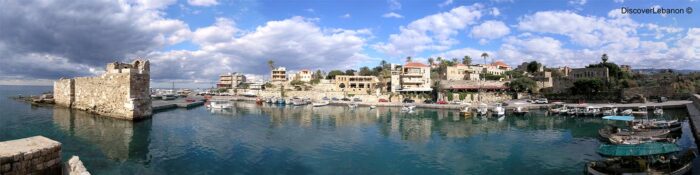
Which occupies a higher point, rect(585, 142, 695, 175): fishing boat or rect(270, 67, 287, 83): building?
rect(270, 67, 287, 83): building

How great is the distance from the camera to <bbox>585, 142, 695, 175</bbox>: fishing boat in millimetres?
16188

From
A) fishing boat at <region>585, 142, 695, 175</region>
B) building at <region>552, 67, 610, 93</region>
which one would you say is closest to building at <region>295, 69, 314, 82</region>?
building at <region>552, 67, 610, 93</region>

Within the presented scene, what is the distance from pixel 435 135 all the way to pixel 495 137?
486cm

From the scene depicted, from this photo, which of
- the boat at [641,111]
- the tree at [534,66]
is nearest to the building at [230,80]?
the tree at [534,66]

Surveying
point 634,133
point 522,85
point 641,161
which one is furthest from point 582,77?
point 641,161

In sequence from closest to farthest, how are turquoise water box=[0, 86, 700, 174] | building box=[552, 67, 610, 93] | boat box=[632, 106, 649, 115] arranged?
turquoise water box=[0, 86, 700, 174] < boat box=[632, 106, 649, 115] < building box=[552, 67, 610, 93]

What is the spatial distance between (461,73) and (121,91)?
74598mm

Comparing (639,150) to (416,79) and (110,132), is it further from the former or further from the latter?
(416,79)

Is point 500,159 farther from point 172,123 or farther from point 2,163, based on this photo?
point 172,123

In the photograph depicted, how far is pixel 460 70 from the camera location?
91750mm

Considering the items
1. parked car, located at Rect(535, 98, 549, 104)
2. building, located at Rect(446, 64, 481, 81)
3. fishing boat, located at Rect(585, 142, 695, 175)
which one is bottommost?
fishing boat, located at Rect(585, 142, 695, 175)

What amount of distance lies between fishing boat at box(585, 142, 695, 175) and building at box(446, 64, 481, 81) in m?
→ 72.8

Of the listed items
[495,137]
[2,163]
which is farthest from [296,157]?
[495,137]

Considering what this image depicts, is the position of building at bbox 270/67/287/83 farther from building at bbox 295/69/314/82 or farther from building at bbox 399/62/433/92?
building at bbox 399/62/433/92
